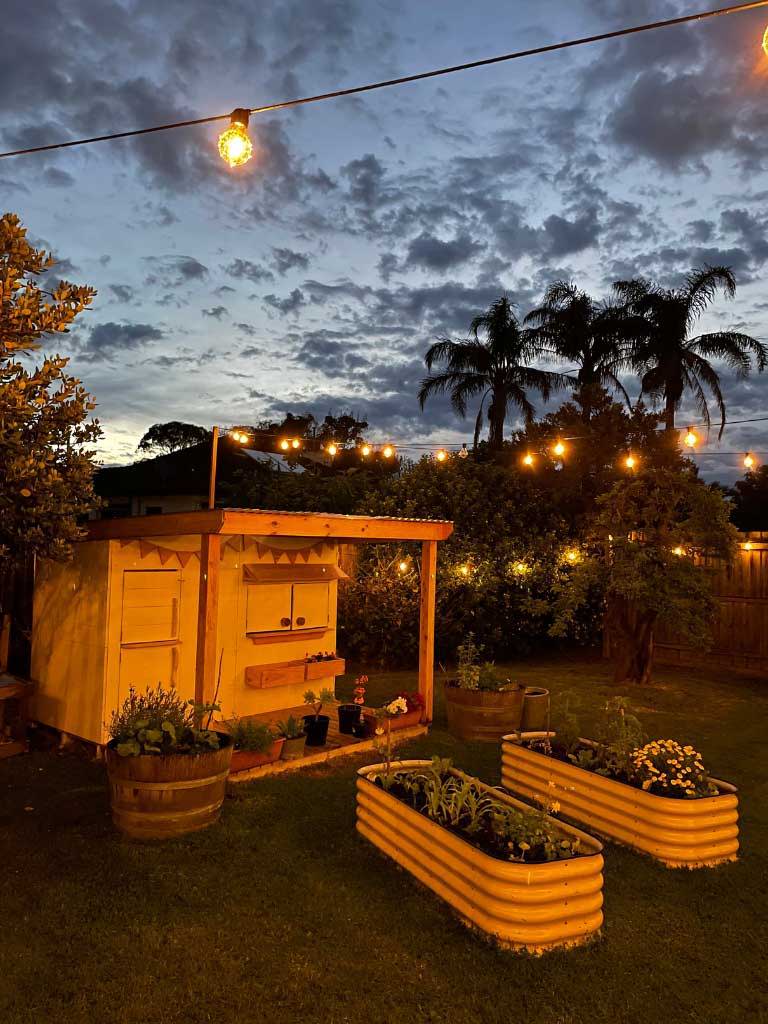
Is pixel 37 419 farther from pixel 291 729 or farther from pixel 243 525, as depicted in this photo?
pixel 291 729

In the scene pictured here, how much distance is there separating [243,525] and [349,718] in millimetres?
3040

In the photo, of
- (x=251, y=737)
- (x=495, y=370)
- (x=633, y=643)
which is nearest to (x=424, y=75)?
(x=251, y=737)

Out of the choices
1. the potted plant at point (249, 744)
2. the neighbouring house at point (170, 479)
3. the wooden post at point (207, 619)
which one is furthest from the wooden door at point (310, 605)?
the neighbouring house at point (170, 479)

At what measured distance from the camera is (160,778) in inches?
208

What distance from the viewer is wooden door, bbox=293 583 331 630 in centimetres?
895

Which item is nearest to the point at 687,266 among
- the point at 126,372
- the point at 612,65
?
the point at 126,372

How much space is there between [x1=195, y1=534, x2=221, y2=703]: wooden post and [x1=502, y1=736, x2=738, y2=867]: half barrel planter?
302 cm

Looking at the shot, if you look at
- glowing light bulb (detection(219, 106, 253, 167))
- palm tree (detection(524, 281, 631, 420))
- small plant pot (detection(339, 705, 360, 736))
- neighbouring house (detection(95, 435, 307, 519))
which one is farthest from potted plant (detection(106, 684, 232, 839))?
palm tree (detection(524, 281, 631, 420))

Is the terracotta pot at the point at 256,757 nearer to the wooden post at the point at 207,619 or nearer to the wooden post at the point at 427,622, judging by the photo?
the wooden post at the point at 207,619

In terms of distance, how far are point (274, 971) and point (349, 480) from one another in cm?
1347

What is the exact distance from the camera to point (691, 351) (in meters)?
21.8

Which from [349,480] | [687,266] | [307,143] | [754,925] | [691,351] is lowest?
[754,925]

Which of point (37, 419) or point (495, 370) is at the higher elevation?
point (495, 370)

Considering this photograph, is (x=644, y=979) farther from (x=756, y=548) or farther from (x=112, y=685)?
(x=756, y=548)
